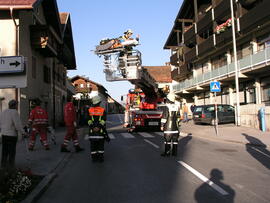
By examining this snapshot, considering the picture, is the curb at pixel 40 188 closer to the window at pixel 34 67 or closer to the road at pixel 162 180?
the road at pixel 162 180

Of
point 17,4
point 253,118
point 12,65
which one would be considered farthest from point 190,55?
point 12,65

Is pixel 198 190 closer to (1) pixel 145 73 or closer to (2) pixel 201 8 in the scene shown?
(1) pixel 145 73

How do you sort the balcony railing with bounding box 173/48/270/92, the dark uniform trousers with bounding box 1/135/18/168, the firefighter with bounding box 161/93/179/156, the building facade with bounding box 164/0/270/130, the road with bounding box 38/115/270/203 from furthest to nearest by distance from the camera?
the building facade with bounding box 164/0/270/130 → the balcony railing with bounding box 173/48/270/92 → the firefighter with bounding box 161/93/179/156 → the dark uniform trousers with bounding box 1/135/18/168 → the road with bounding box 38/115/270/203

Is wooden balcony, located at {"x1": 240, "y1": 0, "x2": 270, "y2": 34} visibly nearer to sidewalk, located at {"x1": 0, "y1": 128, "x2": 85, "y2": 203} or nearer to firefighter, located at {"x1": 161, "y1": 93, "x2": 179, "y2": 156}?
firefighter, located at {"x1": 161, "y1": 93, "x2": 179, "y2": 156}

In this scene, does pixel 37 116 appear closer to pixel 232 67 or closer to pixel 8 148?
pixel 8 148

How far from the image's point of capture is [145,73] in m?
17.5

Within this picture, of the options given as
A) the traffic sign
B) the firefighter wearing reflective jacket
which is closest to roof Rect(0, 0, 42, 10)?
the firefighter wearing reflective jacket

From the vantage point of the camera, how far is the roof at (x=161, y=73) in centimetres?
6531

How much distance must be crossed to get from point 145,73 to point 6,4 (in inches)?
317

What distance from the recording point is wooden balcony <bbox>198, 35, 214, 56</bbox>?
31.2 meters

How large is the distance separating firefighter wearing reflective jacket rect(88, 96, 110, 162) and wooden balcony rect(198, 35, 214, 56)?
2460cm

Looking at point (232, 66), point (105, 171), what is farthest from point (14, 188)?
point (232, 66)

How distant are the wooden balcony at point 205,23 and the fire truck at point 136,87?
49.6 feet

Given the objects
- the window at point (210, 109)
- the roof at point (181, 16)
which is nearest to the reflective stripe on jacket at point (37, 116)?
the window at point (210, 109)
